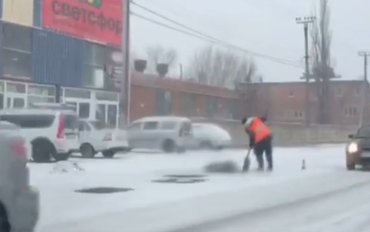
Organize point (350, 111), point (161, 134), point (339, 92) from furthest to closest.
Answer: point (339, 92) < point (350, 111) < point (161, 134)

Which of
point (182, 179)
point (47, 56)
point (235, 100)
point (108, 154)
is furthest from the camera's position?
point (235, 100)

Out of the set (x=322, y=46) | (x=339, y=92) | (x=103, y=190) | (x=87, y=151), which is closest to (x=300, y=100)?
(x=339, y=92)

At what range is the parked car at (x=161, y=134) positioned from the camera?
3703cm

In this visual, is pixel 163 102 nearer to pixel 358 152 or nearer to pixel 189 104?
pixel 189 104

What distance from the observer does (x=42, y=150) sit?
27906mm

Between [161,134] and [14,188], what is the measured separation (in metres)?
27.9

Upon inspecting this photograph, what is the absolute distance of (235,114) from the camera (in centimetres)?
8062

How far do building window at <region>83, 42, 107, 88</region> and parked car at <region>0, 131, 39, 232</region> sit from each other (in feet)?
107

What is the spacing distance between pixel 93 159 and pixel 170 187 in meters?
12.3

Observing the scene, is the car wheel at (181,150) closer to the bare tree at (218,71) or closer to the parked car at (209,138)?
the parked car at (209,138)

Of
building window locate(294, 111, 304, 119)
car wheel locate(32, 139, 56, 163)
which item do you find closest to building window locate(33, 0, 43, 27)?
car wheel locate(32, 139, 56, 163)

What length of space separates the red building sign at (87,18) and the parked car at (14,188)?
95.9ft

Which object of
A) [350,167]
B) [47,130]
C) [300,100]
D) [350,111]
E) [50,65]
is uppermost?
[300,100]

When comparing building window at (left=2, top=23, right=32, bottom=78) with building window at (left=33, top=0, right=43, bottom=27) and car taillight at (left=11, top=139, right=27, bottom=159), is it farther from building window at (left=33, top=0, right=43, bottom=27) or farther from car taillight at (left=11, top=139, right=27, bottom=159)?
car taillight at (left=11, top=139, right=27, bottom=159)
